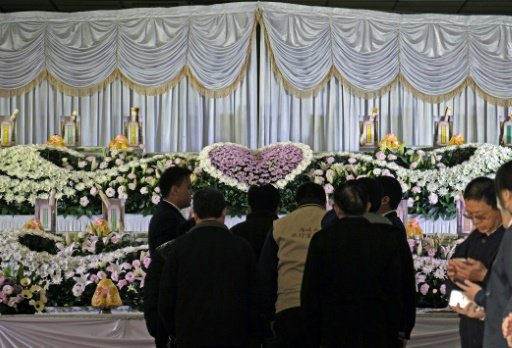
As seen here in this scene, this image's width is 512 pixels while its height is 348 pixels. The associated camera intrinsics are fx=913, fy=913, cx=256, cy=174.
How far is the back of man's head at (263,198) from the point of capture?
5.68 metres

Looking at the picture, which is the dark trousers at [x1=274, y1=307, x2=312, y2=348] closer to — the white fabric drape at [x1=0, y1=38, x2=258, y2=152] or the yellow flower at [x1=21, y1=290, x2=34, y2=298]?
the yellow flower at [x1=21, y1=290, x2=34, y2=298]

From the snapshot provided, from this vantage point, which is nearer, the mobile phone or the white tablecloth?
the mobile phone

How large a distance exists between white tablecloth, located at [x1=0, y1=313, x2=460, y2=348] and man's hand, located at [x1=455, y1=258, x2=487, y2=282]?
283 centimetres

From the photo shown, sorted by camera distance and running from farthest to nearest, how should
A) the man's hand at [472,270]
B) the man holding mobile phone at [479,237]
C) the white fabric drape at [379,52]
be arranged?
1. the white fabric drape at [379,52]
2. the man holding mobile phone at [479,237]
3. the man's hand at [472,270]

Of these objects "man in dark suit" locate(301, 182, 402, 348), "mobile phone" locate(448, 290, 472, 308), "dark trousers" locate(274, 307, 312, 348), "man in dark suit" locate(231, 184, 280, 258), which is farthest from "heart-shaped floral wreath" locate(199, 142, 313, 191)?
"mobile phone" locate(448, 290, 472, 308)

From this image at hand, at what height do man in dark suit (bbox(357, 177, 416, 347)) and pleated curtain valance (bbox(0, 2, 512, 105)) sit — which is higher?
pleated curtain valance (bbox(0, 2, 512, 105))

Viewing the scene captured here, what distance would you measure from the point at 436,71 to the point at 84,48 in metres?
5.20

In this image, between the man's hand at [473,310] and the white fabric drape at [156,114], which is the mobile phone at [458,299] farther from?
the white fabric drape at [156,114]

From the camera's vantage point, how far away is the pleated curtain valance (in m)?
13.4

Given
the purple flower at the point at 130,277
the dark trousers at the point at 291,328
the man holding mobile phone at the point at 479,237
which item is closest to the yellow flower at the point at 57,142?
the purple flower at the point at 130,277

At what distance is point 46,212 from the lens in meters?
9.77

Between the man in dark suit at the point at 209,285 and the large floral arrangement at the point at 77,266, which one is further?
the large floral arrangement at the point at 77,266

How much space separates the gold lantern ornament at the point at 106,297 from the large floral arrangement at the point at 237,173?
3107 mm

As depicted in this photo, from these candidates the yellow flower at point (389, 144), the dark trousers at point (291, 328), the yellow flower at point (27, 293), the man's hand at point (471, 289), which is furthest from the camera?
the yellow flower at point (389, 144)
